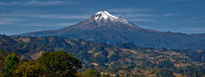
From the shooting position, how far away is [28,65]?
184 meters

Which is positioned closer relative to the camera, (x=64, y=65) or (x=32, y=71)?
(x=32, y=71)

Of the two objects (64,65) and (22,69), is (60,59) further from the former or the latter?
(22,69)

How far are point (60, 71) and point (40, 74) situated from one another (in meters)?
16.7

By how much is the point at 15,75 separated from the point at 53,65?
78.6ft

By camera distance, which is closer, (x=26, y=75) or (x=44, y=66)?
(x=26, y=75)

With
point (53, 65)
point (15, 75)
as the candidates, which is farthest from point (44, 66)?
point (15, 75)

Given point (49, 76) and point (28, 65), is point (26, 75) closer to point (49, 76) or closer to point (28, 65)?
point (28, 65)

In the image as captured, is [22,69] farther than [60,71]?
No

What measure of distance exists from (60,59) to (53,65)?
580 cm

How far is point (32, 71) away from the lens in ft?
586

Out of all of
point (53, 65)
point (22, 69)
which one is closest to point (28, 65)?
A: point (22, 69)

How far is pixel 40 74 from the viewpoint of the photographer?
186 meters

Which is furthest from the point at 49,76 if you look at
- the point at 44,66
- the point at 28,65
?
the point at 28,65

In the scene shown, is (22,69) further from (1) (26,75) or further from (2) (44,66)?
(2) (44,66)
